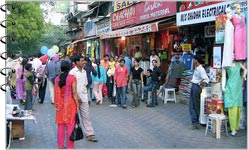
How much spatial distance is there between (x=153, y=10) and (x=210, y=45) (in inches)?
162

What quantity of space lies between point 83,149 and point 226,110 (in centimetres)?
299

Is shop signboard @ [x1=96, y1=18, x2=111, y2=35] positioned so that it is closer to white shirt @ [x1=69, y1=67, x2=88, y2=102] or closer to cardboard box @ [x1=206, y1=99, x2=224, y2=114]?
cardboard box @ [x1=206, y1=99, x2=224, y2=114]

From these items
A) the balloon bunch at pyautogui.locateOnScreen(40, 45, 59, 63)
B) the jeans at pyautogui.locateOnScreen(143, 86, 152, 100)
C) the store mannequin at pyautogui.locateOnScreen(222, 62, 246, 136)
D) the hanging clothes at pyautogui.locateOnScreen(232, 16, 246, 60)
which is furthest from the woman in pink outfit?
the hanging clothes at pyautogui.locateOnScreen(232, 16, 246, 60)

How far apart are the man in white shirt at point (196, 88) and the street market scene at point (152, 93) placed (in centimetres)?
2

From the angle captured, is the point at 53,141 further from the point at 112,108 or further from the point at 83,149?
the point at 112,108

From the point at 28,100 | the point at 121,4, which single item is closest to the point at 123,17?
the point at 121,4

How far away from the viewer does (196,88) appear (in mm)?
7773

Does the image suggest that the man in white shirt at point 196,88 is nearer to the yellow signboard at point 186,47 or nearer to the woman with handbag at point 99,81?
the yellow signboard at point 186,47

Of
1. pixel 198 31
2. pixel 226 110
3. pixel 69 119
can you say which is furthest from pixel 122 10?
pixel 69 119

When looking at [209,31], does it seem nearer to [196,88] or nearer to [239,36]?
[196,88]

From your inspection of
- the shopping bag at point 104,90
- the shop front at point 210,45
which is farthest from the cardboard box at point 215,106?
the shopping bag at point 104,90

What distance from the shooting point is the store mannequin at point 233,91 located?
714 cm

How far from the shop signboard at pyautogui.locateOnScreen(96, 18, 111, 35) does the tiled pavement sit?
42.8 feet

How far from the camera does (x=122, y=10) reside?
19.9 meters
